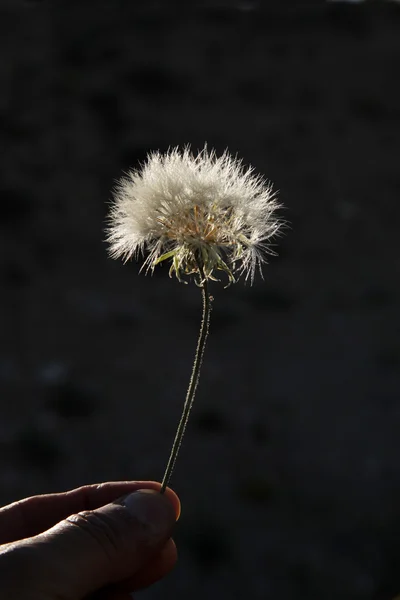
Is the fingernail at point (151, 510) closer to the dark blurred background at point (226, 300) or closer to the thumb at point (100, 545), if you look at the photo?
the thumb at point (100, 545)

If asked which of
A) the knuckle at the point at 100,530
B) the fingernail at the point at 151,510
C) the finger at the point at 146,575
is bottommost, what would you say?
the finger at the point at 146,575

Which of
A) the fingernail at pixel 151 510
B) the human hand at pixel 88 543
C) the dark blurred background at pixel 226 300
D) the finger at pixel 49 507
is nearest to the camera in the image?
the human hand at pixel 88 543

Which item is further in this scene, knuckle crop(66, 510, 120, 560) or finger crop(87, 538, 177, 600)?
finger crop(87, 538, 177, 600)

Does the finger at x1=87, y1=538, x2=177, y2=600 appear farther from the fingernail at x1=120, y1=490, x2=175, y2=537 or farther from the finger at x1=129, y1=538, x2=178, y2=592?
the fingernail at x1=120, y1=490, x2=175, y2=537

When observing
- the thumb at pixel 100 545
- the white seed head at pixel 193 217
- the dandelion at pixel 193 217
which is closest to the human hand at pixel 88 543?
the thumb at pixel 100 545

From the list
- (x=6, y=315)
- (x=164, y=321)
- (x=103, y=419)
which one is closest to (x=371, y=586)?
(x=103, y=419)

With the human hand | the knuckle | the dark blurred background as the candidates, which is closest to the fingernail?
the human hand

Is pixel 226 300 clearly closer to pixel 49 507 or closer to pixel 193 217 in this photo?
pixel 49 507

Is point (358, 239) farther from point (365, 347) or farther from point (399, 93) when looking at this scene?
point (399, 93)
